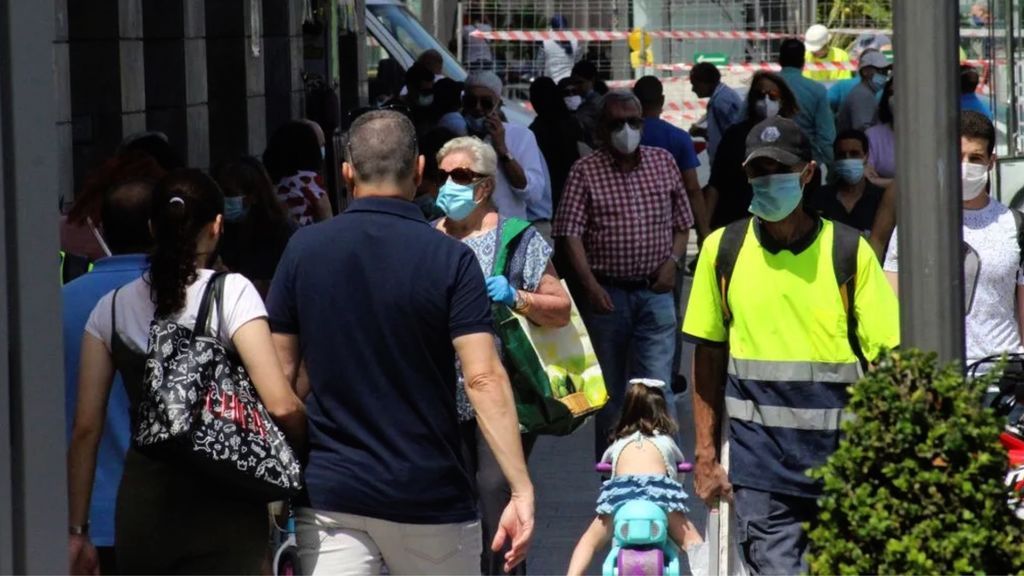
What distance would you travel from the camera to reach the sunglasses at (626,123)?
30.2 ft

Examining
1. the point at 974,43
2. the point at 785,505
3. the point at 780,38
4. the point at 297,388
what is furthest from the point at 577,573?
the point at 780,38

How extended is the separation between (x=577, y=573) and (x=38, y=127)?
2760 mm

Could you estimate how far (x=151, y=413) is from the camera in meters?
4.87

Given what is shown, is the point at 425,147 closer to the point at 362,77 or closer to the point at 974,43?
the point at 974,43

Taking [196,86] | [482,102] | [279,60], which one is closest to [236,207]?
[482,102]

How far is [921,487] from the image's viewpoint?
415cm

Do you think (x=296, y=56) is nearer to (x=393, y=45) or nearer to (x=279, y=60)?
(x=279, y=60)

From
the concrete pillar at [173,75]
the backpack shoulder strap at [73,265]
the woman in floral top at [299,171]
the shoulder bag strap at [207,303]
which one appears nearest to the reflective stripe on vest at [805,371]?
the shoulder bag strap at [207,303]

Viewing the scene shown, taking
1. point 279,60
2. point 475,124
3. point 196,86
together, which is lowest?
point 475,124

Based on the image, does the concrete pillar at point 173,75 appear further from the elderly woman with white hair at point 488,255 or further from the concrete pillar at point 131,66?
the elderly woman with white hair at point 488,255

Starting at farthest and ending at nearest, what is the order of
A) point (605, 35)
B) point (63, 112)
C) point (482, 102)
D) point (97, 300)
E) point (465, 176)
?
point (605, 35) < point (482, 102) < point (63, 112) < point (465, 176) < point (97, 300)

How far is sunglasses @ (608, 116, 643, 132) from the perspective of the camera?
920 cm

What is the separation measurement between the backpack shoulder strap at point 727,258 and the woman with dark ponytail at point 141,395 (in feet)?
4.89

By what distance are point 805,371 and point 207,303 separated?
178 cm
